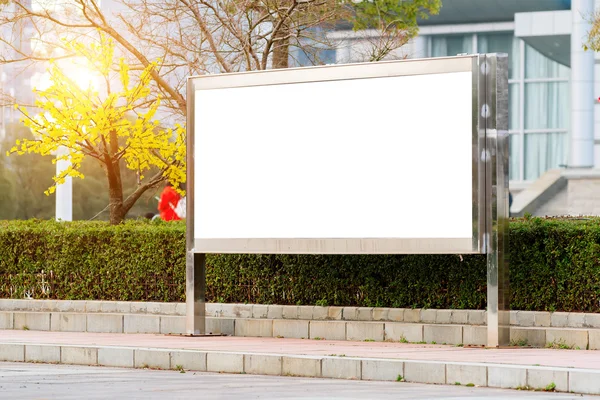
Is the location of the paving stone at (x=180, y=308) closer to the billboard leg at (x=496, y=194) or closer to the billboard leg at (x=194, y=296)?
the billboard leg at (x=194, y=296)

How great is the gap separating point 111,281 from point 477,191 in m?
5.76

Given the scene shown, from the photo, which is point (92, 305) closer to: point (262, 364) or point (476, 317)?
point (262, 364)

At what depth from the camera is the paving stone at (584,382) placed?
31.4 feet

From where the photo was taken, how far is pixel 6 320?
1595 cm

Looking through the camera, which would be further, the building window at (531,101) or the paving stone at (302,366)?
the building window at (531,101)

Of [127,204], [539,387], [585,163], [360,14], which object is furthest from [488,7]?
[539,387]

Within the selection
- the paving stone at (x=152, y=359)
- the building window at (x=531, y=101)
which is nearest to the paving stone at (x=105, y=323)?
the paving stone at (x=152, y=359)

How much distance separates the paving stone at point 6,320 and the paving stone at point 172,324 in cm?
239

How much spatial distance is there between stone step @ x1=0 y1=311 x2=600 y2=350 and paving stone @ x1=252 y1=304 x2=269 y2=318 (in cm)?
41

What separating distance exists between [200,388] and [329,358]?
5.07 feet

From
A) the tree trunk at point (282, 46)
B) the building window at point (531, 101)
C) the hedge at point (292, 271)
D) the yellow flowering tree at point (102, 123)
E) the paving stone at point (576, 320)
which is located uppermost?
the building window at point (531, 101)

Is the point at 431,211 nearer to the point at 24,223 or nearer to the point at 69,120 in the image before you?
the point at 69,120

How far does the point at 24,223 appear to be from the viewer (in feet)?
60.5

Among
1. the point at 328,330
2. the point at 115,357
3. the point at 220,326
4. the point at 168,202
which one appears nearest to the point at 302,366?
the point at 115,357
